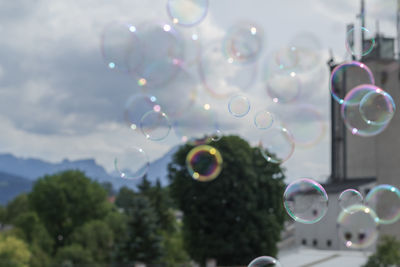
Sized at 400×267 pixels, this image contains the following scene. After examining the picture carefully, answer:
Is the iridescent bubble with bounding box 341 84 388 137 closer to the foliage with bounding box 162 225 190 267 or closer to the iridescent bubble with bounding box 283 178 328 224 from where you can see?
the iridescent bubble with bounding box 283 178 328 224

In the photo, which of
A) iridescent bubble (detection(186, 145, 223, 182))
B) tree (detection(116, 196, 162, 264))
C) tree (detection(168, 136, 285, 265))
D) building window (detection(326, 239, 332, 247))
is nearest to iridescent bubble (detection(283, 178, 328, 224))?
iridescent bubble (detection(186, 145, 223, 182))

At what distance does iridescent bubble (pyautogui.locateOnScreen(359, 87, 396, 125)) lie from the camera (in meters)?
9.91

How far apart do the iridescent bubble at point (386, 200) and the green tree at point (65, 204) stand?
34536 mm

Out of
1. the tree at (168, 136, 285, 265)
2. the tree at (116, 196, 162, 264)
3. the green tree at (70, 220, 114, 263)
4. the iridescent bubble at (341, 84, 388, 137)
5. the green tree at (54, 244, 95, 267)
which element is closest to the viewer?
the iridescent bubble at (341, 84, 388, 137)

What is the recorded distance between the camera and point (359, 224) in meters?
9.74

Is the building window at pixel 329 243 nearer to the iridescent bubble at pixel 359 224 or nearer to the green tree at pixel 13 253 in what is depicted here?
the green tree at pixel 13 253

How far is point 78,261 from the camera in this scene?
35.6 metres

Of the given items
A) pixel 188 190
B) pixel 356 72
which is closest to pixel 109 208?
pixel 188 190

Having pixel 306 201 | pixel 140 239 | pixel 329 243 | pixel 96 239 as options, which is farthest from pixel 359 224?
pixel 96 239

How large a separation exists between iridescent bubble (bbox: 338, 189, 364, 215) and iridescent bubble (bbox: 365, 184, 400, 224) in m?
0.25

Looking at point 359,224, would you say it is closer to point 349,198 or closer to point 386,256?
point 349,198

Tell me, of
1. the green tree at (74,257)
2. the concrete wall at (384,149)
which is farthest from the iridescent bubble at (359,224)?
the green tree at (74,257)

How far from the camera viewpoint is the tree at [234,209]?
2838 centimetres

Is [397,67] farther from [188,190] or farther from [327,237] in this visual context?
[188,190]
